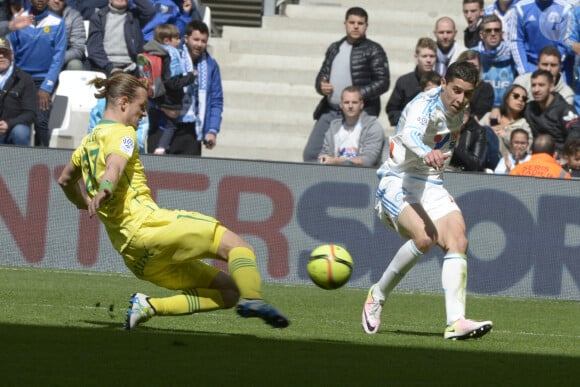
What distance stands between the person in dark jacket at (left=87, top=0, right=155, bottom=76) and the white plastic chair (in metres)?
0.31

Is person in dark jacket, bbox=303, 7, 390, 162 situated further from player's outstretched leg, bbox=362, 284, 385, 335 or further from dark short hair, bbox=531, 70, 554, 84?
player's outstretched leg, bbox=362, 284, 385, 335

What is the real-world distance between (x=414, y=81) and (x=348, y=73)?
877 mm

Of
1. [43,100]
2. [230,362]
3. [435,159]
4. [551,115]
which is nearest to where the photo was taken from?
[230,362]

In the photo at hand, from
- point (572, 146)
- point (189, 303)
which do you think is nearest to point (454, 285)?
point (189, 303)

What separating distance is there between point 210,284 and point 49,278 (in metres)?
5.08

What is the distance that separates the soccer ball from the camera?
9.11 metres

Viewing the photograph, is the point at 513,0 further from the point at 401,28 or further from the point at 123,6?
the point at 123,6

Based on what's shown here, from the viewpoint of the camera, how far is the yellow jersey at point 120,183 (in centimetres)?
825

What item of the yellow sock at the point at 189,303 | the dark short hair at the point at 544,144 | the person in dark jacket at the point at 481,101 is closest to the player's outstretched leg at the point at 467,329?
the yellow sock at the point at 189,303

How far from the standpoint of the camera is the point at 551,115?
16.1m

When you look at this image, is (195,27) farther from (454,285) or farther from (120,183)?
(120,183)

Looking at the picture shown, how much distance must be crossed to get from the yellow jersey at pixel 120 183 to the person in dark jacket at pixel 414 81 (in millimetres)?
8229

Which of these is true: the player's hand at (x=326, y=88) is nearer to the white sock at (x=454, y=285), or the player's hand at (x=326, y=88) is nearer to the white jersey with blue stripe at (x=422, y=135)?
the white jersey with blue stripe at (x=422, y=135)

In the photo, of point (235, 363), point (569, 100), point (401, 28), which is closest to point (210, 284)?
point (235, 363)
